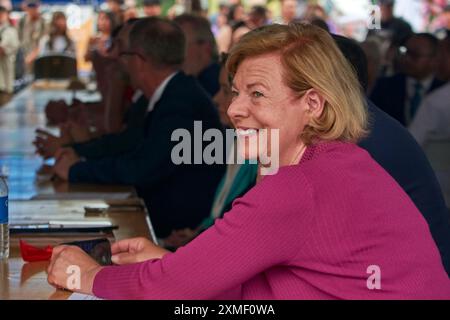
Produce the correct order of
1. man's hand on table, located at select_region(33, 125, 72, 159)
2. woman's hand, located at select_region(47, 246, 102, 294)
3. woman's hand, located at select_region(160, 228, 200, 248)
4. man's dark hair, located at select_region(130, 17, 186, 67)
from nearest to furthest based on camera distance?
woman's hand, located at select_region(47, 246, 102, 294) → woman's hand, located at select_region(160, 228, 200, 248) → man's dark hair, located at select_region(130, 17, 186, 67) → man's hand on table, located at select_region(33, 125, 72, 159)

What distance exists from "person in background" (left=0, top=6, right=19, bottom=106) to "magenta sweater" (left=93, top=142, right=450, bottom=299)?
1546 centimetres

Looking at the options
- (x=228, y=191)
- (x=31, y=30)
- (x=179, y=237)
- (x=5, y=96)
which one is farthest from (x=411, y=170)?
(x=31, y=30)

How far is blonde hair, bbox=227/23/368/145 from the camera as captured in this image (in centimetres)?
216

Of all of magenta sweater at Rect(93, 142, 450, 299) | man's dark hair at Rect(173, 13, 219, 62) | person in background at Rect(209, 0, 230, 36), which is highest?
magenta sweater at Rect(93, 142, 450, 299)

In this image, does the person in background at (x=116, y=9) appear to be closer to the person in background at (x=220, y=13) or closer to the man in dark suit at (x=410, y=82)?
the person in background at (x=220, y=13)

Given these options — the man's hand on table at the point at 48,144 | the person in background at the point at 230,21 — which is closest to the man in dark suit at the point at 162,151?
the man's hand on table at the point at 48,144

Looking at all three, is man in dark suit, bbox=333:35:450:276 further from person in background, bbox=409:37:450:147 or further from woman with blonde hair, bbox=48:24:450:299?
person in background, bbox=409:37:450:147

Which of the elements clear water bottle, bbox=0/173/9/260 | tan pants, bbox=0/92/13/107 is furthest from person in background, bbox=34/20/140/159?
tan pants, bbox=0/92/13/107

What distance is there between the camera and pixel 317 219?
2.04 metres

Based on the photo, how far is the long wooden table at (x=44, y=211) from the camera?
2699 mm

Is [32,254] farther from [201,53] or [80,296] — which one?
[201,53]

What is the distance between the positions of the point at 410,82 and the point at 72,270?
5.24 meters

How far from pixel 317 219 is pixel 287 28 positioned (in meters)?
0.43

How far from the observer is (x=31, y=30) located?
21.3m
